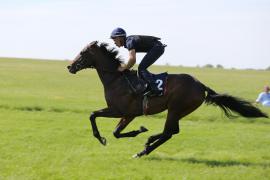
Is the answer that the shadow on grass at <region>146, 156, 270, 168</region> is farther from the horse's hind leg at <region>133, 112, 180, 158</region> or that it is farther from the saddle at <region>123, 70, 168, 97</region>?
the saddle at <region>123, 70, 168, 97</region>

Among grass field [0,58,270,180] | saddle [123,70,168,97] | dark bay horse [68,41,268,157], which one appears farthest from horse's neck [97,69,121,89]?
grass field [0,58,270,180]

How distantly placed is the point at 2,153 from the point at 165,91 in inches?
153

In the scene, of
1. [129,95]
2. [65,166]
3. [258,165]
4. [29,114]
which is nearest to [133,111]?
[129,95]

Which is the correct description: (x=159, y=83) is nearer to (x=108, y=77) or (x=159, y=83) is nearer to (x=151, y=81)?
(x=151, y=81)

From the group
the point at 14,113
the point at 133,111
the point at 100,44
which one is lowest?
the point at 14,113

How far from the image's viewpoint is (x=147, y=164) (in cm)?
996

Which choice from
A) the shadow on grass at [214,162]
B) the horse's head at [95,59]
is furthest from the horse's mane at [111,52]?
the shadow on grass at [214,162]

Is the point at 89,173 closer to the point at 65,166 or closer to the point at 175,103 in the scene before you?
the point at 65,166

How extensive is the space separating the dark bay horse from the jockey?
333 mm

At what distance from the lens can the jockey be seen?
10242 millimetres

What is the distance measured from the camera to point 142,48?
10.5 m

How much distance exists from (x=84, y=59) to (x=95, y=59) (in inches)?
9.9

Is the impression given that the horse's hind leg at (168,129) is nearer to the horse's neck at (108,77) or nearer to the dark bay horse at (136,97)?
the dark bay horse at (136,97)

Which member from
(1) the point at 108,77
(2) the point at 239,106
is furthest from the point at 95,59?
(2) the point at 239,106
